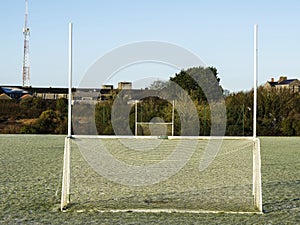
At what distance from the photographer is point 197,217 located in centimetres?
474

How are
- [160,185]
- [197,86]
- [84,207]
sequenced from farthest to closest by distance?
[197,86] → [160,185] → [84,207]

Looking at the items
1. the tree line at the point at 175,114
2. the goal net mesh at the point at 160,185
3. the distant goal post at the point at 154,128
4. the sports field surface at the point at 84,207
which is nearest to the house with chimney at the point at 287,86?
the tree line at the point at 175,114

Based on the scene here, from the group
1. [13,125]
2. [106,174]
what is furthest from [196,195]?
[13,125]

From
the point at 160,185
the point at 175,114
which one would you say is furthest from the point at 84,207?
the point at 175,114

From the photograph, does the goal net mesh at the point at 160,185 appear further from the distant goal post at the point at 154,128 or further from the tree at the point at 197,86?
the distant goal post at the point at 154,128

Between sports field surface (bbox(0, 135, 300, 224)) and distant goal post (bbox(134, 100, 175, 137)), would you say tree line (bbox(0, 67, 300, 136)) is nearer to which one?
distant goal post (bbox(134, 100, 175, 137))

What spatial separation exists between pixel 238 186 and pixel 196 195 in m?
1.09

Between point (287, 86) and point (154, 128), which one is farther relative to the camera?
point (287, 86)

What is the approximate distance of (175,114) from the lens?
20562mm

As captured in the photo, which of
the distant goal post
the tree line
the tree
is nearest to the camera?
the tree

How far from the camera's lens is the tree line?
63.7 feet

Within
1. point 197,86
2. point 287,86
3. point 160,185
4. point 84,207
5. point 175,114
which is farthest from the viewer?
point 287,86

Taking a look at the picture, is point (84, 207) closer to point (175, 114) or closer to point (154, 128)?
point (175, 114)

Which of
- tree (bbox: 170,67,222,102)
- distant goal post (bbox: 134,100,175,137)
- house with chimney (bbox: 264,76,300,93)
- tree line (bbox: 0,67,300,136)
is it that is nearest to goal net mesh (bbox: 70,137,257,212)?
tree (bbox: 170,67,222,102)
